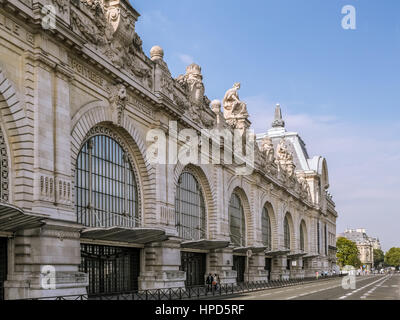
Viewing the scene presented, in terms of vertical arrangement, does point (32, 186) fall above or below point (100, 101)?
below

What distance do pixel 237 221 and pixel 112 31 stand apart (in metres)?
32.9

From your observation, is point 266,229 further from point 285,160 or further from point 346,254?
point 346,254

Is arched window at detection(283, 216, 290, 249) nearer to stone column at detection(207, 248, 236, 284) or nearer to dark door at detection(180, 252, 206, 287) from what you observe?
stone column at detection(207, 248, 236, 284)

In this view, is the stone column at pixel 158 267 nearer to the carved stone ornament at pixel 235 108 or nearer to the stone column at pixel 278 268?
the carved stone ornament at pixel 235 108

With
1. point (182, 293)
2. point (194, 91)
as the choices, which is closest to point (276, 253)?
point (194, 91)

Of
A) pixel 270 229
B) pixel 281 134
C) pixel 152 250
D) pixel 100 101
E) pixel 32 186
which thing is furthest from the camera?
pixel 281 134

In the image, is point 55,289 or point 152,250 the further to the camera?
point 152,250

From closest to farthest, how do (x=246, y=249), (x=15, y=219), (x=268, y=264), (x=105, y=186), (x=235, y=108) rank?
(x=15, y=219), (x=105, y=186), (x=246, y=249), (x=235, y=108), (x=268, y=264)

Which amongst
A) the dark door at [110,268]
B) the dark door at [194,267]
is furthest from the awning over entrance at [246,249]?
the dark door at [110,268]

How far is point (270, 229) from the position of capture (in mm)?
79250

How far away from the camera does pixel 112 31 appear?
3678 centimetres

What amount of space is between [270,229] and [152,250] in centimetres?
4057

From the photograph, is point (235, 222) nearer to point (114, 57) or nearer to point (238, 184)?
point (238, 184)

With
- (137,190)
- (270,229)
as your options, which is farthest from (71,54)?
(270,229)
